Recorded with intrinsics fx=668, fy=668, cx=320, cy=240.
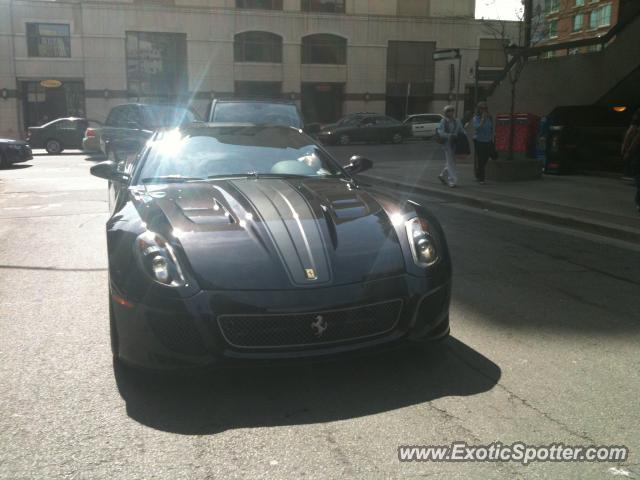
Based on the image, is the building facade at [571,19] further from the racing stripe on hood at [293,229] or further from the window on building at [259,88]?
the window on building at [259,88]

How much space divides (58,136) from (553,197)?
21701mm

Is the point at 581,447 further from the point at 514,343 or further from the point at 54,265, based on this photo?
the point at 54,265

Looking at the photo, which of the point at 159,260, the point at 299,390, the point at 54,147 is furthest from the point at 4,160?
the point at 299,390

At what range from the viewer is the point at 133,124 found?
21234 millimetres

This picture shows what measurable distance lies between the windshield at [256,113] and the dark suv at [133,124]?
737 cm

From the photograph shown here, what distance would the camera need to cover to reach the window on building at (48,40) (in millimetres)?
39656

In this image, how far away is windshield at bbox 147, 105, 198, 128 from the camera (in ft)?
63.9

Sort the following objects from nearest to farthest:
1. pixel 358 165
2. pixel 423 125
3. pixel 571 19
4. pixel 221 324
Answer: pixel 221 324 < pixel 358 165 < pixel 571 19 < pixel 423 125

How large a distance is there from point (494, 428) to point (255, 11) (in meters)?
41.8

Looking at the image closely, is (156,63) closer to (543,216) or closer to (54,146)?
(54,146)

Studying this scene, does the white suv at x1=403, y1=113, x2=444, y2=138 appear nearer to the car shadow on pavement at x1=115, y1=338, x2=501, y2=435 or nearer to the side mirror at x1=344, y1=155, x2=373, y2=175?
the side mirror at x1=344, y1=155, x2=373, y2=175

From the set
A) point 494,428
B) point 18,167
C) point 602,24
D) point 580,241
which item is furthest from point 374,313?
point 18,167

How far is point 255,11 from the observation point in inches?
1647

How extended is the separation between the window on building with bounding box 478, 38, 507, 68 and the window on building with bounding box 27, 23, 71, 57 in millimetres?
27289
